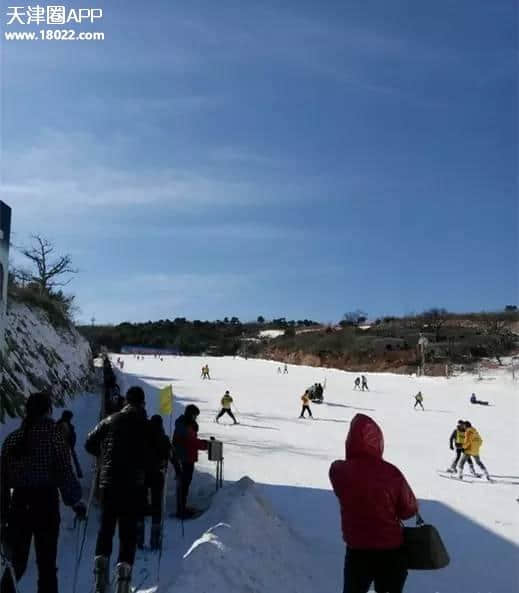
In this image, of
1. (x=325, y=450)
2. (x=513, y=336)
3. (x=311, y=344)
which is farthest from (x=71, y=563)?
(x=311, y=344)

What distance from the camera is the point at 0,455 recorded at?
4547mm

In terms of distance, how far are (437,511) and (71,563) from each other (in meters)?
6.90

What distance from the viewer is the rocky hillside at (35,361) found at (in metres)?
12.9

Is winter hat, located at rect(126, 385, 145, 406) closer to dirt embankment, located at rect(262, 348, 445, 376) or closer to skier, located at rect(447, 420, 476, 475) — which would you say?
skier, located at rect(447, 420, 476, 475)

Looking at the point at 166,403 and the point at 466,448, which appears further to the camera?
the point at 466,448

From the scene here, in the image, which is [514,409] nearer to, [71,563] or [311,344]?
[71,563]

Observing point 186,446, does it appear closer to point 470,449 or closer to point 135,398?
point 135,398

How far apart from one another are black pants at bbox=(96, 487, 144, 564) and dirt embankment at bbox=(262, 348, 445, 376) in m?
52.5

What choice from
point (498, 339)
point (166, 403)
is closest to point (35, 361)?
point (166, 403)

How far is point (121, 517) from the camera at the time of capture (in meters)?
4.99

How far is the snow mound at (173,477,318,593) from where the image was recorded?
5246 millimetres

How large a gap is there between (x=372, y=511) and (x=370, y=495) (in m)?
0.09

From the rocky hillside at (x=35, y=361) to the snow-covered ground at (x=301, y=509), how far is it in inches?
43.2

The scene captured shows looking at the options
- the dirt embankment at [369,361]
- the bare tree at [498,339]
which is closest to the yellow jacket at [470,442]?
the dirt embankment at [369,361]
